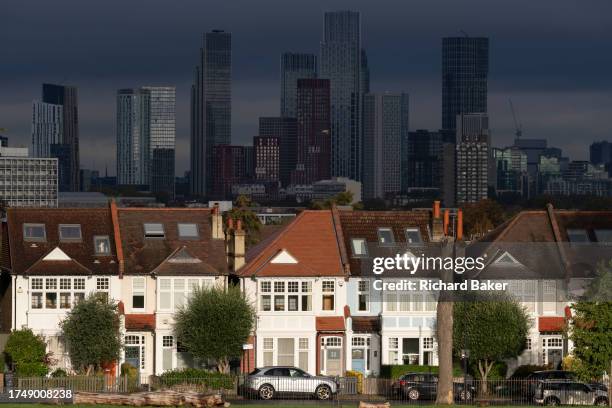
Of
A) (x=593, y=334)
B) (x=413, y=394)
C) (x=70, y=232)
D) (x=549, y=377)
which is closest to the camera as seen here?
(x=593, y=334)

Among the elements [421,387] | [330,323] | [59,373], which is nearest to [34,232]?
[59,373]

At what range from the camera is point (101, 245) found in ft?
280

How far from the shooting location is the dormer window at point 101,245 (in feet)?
279

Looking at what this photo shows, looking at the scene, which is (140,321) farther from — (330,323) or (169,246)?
(330,323)

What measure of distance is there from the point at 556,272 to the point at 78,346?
23.0 metres

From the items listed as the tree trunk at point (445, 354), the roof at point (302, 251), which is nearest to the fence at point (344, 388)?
the tree trunk at point (445, 354)

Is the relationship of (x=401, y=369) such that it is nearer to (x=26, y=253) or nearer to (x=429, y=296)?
(x=429, y=296)

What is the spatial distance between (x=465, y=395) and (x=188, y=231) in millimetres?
20915

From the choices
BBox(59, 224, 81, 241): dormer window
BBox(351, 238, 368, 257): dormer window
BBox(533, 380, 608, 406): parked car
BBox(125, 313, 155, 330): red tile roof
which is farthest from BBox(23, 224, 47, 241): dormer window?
BBox(533, 380, 608, 406): parked car

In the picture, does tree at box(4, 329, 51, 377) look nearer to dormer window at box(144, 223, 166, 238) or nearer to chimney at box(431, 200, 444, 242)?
dormer window at box(144, 223, 166, 238)

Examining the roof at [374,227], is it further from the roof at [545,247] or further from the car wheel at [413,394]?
Result: the car wheel at [413,394]

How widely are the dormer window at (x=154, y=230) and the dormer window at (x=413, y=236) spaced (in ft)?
39.7

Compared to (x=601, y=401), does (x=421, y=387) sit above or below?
above

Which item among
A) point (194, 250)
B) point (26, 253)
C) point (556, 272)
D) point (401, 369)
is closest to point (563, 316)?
point (556, 272)
